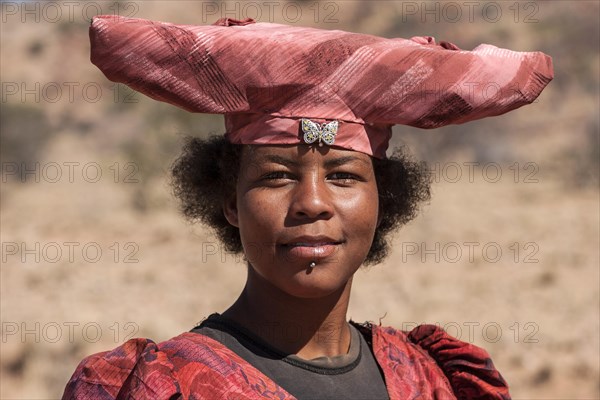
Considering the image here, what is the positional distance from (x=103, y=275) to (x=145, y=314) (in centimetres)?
140

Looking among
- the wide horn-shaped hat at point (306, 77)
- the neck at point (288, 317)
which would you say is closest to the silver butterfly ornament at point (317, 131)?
the wide horn-shaped hat at point (306, 77)

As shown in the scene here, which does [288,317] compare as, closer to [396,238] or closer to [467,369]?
[467,369]

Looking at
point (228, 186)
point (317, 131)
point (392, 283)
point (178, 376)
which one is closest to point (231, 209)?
point (228, 186)

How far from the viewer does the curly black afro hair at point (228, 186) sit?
8.53ft

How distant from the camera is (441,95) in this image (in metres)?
2.34

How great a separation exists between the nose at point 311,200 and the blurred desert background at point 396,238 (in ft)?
2.65

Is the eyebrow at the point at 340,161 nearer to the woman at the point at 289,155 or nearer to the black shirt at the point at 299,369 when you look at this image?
the woman at the point at 289,155

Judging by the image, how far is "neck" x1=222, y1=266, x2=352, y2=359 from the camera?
8.05ft

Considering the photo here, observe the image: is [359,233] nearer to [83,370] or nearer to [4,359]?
[83,370]

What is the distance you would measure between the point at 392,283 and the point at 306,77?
7.84 m

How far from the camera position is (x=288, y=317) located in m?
2.47

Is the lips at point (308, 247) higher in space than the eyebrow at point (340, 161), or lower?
lower

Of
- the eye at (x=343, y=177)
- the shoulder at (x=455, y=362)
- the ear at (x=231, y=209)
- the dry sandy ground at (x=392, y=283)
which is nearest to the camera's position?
the eye at (x=343, y=177)

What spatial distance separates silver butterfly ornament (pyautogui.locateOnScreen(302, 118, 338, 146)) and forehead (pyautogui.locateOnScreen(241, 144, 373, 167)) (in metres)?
0.02
